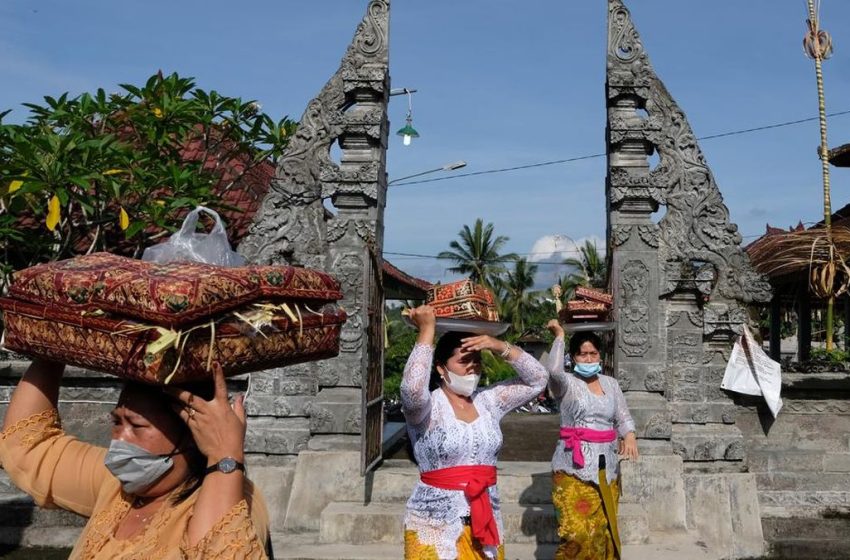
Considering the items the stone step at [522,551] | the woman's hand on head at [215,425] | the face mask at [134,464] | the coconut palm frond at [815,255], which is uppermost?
the coconut palm frond at [815,255]

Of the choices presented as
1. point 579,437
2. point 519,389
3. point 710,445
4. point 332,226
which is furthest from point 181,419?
point 710,445

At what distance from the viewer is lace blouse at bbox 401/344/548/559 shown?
446 cm

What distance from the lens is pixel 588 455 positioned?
624cm

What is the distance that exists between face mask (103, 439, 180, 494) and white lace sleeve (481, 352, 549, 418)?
2.62 m

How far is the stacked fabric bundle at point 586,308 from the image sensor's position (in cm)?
655

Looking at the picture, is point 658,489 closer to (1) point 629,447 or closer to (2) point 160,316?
(1) point 629,447

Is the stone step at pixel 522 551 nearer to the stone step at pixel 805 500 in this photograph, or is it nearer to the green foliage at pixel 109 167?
the stone step at pixel 805 500

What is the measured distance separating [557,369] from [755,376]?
3054mm

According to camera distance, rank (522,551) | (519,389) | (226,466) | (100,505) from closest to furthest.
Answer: (226,466) < (100,505) < (519,389) < (522,551)

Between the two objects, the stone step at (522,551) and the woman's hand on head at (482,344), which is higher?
the woman's hand on head at (482,344)

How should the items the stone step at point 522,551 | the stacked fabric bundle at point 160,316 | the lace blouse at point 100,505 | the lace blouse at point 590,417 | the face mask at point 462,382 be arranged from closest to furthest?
the lace blouse at point 100,505 → the stacked fabric bundle at point 160,316 → the face mask at point 462,382 → the lace blouse at point 590,417 → the stone step at point 522,551

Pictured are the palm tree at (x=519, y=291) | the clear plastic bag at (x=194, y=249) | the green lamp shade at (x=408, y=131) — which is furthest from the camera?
the palm tree at (x=519, y=291)

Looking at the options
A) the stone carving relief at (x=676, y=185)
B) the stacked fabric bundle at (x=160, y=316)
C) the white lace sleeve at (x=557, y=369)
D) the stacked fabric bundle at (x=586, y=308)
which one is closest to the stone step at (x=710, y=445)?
the stone carving relief at (x=676, y=185)

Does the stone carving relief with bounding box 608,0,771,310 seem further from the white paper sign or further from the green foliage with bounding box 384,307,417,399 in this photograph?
the green foliage with bounding box 384,307,417,399
